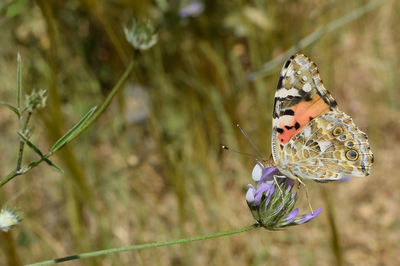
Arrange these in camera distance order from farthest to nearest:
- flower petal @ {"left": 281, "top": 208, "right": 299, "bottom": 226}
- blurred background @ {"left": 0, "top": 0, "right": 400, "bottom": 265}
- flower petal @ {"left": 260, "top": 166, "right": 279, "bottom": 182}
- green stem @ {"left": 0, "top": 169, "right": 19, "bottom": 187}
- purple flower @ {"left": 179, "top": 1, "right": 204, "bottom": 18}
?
purple flower @ {"left": 179, "top": 1, "right": 204, "bottom": 18}, blurred background @ {"left": 0, "top": 0, "right": 400, "bottom": 265}, flower petal @ {"left": 260, "top": 166, "right": 279, "bottom": 182}, flower petal @ {"left": 281, "top": 208, "right": 299, "bottom": 226}, green stem @ {"left": 0, "top": 169, "right": 19, "bottom": 187}

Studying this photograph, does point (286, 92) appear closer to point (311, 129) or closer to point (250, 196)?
point (311, 129)

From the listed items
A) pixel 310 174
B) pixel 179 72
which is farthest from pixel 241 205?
pixel 310 174

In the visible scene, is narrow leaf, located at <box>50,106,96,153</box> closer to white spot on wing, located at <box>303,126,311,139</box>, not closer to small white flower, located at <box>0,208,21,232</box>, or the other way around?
small white flower, located at <box>0,208,21,232</box>

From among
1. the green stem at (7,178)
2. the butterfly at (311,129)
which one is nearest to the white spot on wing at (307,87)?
the butterfly at (311,129)

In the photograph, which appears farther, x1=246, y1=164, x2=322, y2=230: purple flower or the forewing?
the forewing

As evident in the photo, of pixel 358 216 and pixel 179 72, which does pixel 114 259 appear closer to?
pixel 179 72

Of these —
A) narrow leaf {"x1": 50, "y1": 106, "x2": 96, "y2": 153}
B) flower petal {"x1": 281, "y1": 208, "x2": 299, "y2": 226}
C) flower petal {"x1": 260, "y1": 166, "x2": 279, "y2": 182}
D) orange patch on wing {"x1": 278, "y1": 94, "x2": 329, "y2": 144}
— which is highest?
orange patch on wing {"x1": 278, "y1": 94, "x2": 329, "y2": 144}

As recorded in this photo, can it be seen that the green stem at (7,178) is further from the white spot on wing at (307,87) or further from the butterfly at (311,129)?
the white spot on wing at (307,87)

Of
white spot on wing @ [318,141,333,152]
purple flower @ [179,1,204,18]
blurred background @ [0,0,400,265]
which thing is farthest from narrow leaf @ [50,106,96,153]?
purple flower @ [179,1,204,18]
